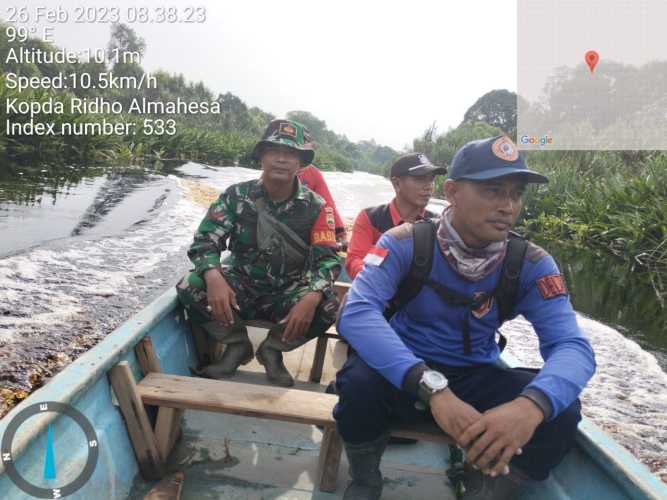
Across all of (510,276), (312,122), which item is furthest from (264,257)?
(312,122)

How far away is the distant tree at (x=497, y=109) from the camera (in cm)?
6244

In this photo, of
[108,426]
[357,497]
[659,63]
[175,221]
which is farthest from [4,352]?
[659,63]

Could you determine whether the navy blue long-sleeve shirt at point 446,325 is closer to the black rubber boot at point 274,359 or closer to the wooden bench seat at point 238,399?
the wooden bench seat at point 238,399

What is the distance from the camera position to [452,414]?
1381 mm

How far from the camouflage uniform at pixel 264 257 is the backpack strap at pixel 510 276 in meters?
0.94

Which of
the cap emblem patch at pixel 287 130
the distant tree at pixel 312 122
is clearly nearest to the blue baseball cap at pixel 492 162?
the cap emblem patch at pixel 287 130

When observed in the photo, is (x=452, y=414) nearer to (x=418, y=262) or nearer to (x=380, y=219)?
(x=418, y=262)

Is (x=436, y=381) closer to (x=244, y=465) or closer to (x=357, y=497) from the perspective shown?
(x=357, y=497)

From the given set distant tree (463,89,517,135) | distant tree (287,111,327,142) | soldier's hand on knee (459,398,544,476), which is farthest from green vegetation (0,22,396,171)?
distant tree (287,111,327,142)

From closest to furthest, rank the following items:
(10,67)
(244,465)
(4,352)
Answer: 1. (244,465)
2. (4,352)
3. (10,67)

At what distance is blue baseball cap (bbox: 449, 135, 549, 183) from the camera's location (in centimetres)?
154

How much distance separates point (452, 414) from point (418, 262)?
0.46 metres

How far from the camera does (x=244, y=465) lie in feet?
6.45

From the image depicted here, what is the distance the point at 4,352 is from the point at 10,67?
33952 millimetres
